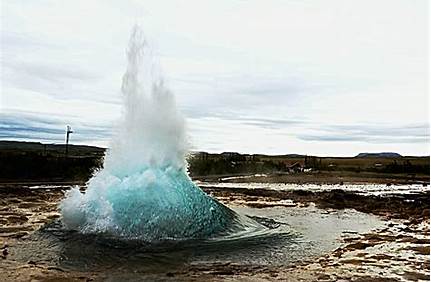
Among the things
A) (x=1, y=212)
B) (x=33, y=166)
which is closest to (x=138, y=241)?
(x=1, y=212)

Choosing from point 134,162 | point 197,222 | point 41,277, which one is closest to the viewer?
point 41,277

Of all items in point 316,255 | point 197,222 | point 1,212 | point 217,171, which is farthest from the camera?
point 217,171

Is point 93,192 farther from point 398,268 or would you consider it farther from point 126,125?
point 398,268

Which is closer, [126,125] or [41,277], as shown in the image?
[41,277]

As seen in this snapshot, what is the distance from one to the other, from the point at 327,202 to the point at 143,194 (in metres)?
10.5

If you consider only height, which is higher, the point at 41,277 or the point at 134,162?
the point at 134,162

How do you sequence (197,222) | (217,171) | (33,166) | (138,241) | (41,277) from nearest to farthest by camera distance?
(41,277) → (138,241) → (197,222) → (33,166) → (217,171)

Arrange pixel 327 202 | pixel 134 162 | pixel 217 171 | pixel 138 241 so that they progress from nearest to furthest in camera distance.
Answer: pixel 138 241 < pixel 134 162 < pixel 327 202 < pixel 217 171

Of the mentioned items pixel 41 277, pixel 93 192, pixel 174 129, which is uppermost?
pixel 174 129

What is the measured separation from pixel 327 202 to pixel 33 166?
17.3m

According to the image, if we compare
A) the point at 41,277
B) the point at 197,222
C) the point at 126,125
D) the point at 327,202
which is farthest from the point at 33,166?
the point at 41,277

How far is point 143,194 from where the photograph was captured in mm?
10805

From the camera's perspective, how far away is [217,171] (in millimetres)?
39188

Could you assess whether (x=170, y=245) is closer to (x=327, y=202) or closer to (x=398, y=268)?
(x=398, y=268)
